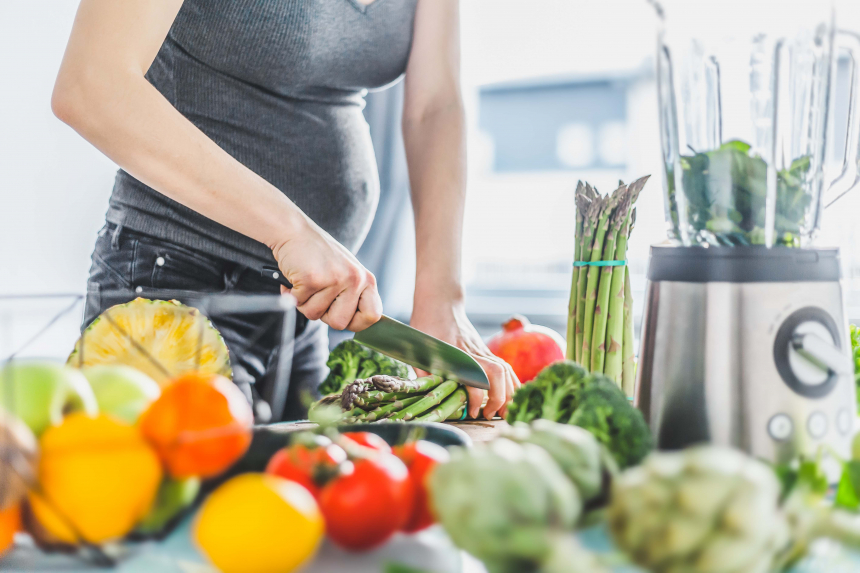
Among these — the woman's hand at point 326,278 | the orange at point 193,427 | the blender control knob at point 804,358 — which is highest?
the woman's hand at point 326,278

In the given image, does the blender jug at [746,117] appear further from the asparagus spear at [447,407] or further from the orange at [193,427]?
the orange at [193,427]

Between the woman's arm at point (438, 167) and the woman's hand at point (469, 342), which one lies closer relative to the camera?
Answer: the woman's hand at point (469, 342)

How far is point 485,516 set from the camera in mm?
402

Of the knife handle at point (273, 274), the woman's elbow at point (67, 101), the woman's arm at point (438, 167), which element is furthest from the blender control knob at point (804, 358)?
the woman's elbow at point (67, 101)

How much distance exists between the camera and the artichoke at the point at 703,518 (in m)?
0.38

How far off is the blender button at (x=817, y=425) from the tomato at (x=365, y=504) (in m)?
0.39

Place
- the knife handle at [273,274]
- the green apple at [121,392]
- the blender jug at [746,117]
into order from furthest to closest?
the knife handle at [273,274] → the blender jug at [746,117] → the green apple at [121,392]

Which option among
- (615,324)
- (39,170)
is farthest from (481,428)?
(39,170)

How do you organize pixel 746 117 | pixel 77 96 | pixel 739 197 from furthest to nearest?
1. pixel 77 96
2. pixel 746 117
3. pixel 739 197

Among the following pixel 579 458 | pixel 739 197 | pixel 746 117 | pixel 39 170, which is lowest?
pixel 579 458

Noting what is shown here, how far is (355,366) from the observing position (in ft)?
3.98

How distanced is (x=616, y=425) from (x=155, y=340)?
69cm

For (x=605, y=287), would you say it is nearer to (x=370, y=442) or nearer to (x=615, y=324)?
(x=615, y=324)

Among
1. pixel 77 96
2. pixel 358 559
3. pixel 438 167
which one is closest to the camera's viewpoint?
pixel 358 559
